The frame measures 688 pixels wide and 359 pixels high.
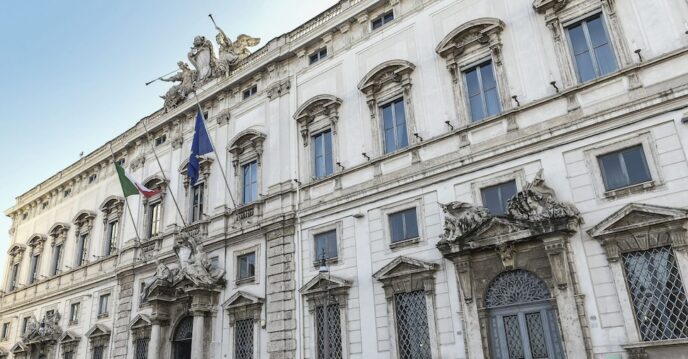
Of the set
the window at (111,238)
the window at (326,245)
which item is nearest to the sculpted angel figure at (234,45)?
the window at (111,238)

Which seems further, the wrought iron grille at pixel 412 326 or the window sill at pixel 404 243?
the window sill at pixel 404 243

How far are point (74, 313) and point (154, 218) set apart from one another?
285 inches

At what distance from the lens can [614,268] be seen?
11938mm

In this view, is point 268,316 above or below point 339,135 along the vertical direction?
below

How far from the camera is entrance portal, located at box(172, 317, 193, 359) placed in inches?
822

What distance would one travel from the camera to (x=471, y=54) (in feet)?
52.9

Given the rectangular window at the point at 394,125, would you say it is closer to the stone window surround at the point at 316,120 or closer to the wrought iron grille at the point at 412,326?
the stone window surround at the point at 316,120

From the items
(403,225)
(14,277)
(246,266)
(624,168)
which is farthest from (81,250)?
(624,168)

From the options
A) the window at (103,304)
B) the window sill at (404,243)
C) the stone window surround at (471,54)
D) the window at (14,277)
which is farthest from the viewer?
the window at (14,277)

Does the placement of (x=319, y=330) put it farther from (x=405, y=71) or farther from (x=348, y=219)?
(x=405, y=71)

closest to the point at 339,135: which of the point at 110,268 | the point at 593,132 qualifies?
the point at 593,132

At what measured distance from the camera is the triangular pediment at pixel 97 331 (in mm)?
24203

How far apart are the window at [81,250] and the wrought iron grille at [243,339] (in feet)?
45.0

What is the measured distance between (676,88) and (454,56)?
6193mm
